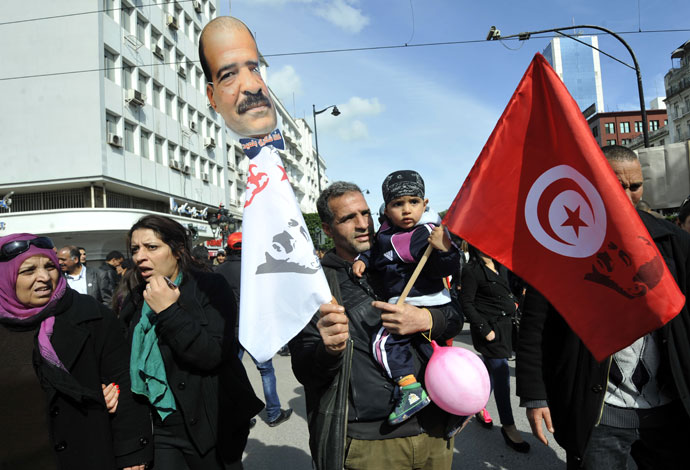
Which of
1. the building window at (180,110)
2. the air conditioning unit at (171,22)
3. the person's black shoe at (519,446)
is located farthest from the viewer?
the building window at (180,110)

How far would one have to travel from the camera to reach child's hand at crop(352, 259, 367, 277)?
7.35ft

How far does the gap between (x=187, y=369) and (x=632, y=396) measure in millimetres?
2122

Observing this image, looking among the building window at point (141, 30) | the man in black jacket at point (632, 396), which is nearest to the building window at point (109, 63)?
the building window at point (141, 30)

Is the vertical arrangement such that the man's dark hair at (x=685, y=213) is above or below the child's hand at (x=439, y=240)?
above

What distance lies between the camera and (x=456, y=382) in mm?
1939

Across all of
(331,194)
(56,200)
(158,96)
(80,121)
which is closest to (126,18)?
(158,96)

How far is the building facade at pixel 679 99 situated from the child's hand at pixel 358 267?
2782 inches

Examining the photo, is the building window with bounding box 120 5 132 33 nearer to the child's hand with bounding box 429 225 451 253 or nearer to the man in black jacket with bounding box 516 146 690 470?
the child's hand with bounding box 429 225 451 253

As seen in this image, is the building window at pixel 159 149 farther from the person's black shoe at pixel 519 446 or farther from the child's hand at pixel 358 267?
the child's hand at pixel 358 267

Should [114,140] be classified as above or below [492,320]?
above

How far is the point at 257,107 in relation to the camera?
6.72 ft

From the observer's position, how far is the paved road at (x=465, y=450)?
156 inches

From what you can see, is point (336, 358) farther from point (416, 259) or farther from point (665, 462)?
point (665, 462)

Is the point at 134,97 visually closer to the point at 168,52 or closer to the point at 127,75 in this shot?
the point at 127,75
